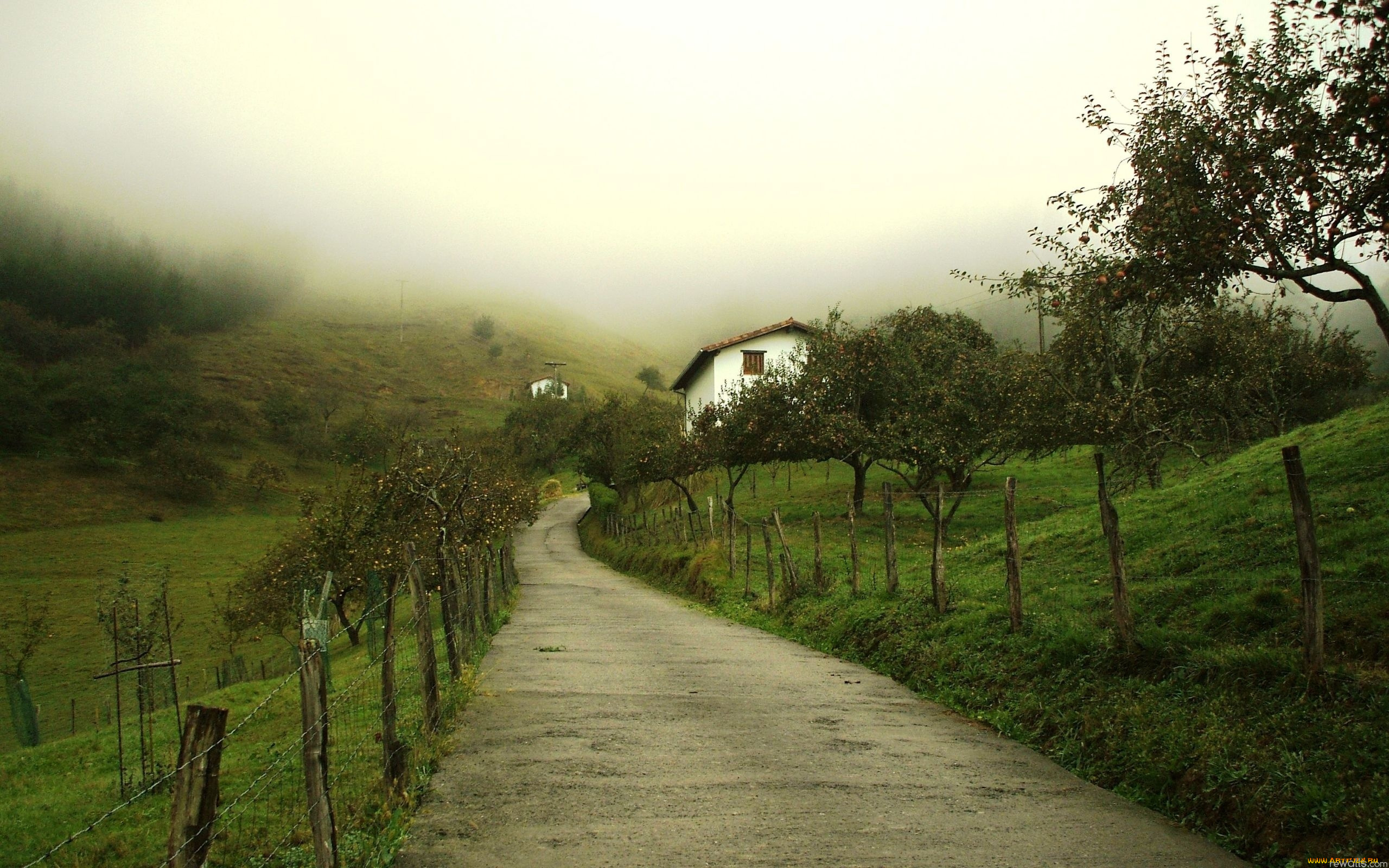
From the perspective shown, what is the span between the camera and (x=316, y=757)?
5230mm

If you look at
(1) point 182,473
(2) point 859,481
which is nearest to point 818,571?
(2) point 859,481

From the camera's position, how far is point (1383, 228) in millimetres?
8609

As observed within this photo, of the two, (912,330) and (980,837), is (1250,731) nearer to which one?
(980,837)

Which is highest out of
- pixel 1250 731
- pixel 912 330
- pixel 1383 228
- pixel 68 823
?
pixel 912 330

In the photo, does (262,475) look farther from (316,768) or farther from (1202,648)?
(1202,648)

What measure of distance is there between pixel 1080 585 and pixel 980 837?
A: 25.9ft

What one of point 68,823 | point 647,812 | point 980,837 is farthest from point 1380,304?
point 68,823

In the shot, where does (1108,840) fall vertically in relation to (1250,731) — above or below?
below

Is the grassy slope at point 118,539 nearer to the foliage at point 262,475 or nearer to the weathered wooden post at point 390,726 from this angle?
the foliage at point 262,475

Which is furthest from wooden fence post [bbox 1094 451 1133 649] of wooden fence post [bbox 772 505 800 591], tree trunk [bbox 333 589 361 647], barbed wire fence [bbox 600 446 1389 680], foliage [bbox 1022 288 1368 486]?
tree trunk [bbox 333 589 361 647]

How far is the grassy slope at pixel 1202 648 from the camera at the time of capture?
646cm

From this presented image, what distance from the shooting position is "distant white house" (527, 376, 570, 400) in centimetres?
14625

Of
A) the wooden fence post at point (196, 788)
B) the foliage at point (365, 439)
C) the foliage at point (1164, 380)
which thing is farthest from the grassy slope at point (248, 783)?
the foliage at point (365, 439)

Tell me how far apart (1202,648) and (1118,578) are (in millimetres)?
1112
